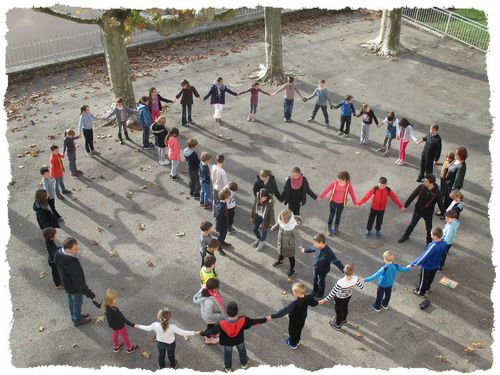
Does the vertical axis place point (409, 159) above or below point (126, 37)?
below

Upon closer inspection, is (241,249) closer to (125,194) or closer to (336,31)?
(125,194)

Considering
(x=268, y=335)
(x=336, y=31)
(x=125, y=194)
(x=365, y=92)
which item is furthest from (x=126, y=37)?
(x=336, y=31)

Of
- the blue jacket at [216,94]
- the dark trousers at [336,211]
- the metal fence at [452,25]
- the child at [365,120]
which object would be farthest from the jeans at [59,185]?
the metal fence at [452,25]

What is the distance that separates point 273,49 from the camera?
19.0m

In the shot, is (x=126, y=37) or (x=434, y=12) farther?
(x=434, y=12)

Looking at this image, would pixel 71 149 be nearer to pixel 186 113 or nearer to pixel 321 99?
pixel 186 113

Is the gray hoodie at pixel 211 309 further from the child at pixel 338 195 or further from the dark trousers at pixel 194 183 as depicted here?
the dark trousers at pixel 194 183

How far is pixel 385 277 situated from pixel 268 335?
2330mm

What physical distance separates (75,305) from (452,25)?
1946cm

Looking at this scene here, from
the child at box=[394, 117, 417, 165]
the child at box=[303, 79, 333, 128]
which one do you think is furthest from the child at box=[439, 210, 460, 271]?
the child at box=[303, 79, 333, 128]

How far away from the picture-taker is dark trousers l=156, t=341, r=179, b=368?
342 inches

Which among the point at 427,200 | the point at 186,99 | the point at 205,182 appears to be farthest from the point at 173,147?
the point at 427,200

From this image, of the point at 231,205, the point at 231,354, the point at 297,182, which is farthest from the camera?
the point at 297,182

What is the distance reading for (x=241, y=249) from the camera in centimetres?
1188
